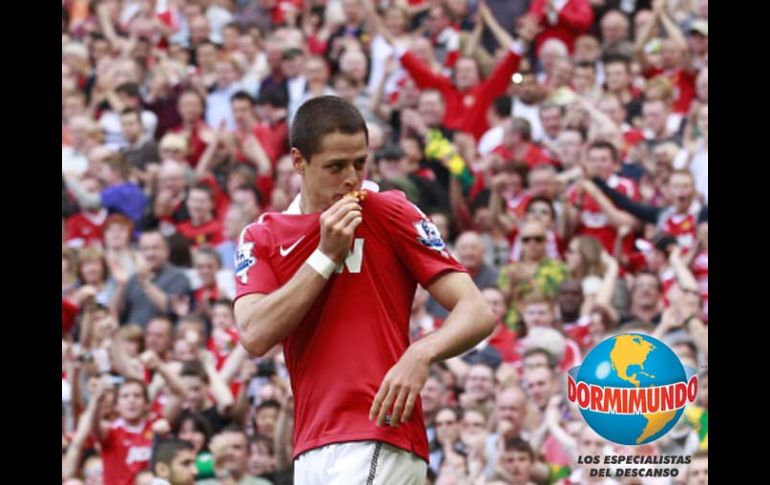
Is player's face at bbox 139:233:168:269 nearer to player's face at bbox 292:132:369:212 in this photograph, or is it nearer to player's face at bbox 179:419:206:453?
player's face at bbox 179:419:206:453

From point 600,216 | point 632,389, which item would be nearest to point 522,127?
point 600,216

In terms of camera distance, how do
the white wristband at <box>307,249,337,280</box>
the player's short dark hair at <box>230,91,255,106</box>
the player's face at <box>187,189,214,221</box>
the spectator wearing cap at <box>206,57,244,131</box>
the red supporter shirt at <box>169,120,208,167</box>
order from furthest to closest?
the spectator wearing cap at <box>206,57,244,131</box> < the player's short dark hair at <box>230,91,255,106</box> < the red supporter shirt at <box>169,120,208,167</box> < the player's face at <box>187,189,214,221</box> < the white wristband at <box>307,249,337,280</box>

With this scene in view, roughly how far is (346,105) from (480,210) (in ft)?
22.2

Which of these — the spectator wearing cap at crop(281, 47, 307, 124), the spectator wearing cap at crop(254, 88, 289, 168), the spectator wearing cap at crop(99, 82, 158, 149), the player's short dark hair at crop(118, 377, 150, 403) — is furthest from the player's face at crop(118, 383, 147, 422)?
the spectator wearing cap at crop(281, 47, 307, 124)

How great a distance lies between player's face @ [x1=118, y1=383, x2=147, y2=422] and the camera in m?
12.4

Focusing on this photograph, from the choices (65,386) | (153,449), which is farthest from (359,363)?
(65,386)

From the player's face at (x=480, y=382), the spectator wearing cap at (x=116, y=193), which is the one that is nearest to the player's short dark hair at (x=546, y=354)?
the player's face at (x=480, y=382)

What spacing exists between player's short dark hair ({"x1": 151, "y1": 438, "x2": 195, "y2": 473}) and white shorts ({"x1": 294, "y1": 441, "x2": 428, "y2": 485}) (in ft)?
19.0

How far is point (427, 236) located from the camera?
20.7ft

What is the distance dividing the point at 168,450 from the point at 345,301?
5.96 m

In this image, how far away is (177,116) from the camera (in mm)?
15000

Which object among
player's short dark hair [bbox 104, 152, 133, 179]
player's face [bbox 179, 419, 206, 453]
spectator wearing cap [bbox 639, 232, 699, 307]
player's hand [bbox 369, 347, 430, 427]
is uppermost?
player's short dark hair [bbox 104, 152, 133, 179]

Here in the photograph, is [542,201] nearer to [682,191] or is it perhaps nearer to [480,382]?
[682,191]

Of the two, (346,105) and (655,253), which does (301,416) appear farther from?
(655,253)
